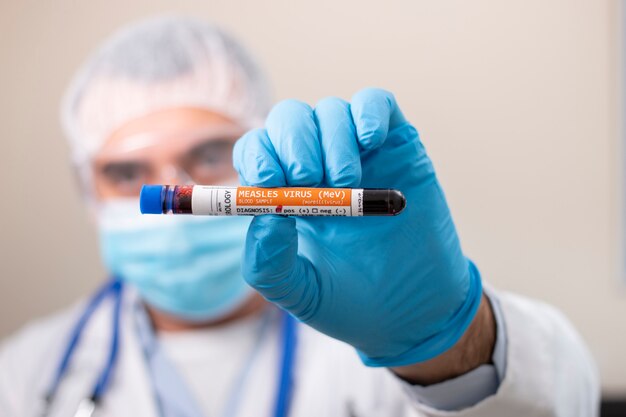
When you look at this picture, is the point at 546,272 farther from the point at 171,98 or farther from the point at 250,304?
the point at 171,98

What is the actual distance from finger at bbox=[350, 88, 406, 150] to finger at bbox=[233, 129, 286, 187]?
11 centimetres

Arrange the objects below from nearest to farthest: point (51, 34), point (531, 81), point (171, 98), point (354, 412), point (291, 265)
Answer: point (291, 265) < point (354, 412) < point (171, 98) < point (531, 81) < point (51, 34)

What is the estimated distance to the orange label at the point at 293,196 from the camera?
64cm

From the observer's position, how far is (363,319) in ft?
2.51

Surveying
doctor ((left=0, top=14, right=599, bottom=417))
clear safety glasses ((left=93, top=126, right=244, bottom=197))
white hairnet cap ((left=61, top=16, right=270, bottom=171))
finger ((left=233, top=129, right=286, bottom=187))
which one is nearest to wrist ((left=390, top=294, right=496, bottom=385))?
doctor ((left=0, top=14, right=599, bottom=417))

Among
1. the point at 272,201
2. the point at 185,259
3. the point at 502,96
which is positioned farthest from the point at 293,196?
the point at 502,96

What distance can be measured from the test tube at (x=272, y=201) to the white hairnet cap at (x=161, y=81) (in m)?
0.60

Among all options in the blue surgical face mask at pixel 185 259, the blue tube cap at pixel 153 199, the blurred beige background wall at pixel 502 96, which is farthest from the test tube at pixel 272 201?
the blurred beige background wall at pixel 502 96

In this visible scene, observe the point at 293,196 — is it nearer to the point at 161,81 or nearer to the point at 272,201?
the point at 272,201

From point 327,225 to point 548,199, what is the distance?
913 millimetres

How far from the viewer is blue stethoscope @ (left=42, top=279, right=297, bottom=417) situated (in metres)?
1.13

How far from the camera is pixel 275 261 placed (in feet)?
2.22

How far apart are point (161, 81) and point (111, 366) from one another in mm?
592

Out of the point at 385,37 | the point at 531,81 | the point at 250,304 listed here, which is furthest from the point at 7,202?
the point at 531,81
